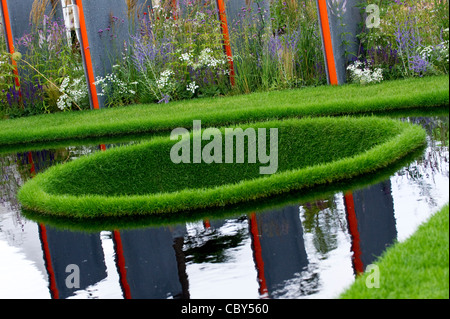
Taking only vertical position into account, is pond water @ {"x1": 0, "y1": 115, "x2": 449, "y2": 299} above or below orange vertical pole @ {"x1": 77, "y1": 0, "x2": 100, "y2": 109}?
below

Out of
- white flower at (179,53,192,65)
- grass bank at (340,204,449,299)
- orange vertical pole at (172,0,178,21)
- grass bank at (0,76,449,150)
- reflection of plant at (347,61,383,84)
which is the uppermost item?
orange vertical pole at (172,0,178,21)

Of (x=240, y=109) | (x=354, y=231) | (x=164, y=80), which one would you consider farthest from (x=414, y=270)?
(x=164, y=80)

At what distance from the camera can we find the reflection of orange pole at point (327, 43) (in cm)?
789

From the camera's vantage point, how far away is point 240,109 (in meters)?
6.71

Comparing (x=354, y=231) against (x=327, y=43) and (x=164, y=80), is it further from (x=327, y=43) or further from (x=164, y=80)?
(x=164, y=80)

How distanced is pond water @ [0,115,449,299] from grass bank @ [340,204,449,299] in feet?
0.39

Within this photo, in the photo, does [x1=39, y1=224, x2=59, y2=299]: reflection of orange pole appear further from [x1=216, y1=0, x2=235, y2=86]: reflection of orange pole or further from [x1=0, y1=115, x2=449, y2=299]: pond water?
[x1=216, y1=0, x2=235, y2=86]: reflection of orange pole

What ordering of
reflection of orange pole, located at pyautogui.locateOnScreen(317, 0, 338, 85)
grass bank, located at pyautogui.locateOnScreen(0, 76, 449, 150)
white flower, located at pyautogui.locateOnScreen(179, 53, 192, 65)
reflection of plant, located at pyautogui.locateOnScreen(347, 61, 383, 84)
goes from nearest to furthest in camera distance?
grass bank, located at pyautogui.locateOnScreen(0, 76, 449, 150), reflection of plant, located at pyautogui.locateOnScreen(347, 61, 383, 84), reflection of orange pole, located at pyautogui.locateOnScreen(317, 0, 338, 85), white flower, located at pyautogui.locateOnScreen(179, 53, 192, 65)

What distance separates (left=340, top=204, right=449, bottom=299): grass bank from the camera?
7.16 ft

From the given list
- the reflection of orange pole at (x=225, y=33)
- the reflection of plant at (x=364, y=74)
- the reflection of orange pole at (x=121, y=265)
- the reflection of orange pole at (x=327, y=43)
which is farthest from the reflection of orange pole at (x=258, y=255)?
the reflection of orange pole at (x=225, y=33)

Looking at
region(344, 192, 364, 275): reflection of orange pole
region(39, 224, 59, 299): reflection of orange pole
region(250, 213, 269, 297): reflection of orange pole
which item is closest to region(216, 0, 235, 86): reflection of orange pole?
region(39, 224, 59, 299): reflection of orange pole

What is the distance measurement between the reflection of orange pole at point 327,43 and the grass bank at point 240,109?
0.32m

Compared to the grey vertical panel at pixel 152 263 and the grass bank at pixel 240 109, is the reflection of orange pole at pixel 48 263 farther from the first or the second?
the grass bank at pixel 240 109

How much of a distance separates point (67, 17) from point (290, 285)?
8.12 m
